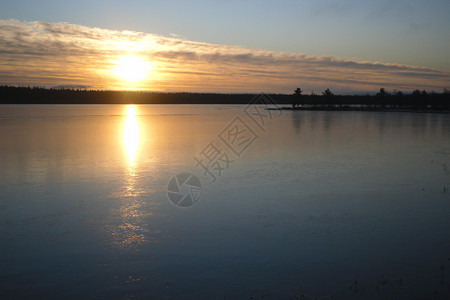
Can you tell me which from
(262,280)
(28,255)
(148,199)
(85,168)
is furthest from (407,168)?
(28,255)

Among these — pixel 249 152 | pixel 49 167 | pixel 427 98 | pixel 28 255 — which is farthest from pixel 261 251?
pixel 427 98

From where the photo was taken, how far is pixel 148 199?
37.4 ft

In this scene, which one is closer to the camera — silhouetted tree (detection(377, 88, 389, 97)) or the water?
the water

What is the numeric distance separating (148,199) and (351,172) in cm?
856

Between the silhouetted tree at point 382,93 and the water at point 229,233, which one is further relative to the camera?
the silhouetted tree at point 382,93

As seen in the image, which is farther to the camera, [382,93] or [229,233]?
[382,93]

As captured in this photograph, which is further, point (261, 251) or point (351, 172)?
point (351, 172)

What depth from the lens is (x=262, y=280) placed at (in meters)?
6.38

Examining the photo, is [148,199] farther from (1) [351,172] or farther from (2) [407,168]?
(2) [407,168]

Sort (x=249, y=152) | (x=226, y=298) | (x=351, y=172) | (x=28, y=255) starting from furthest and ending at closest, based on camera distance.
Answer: (x=249, y=152) < (x=351, y=172) < (x=28, y=255) < (x=226, y=298)

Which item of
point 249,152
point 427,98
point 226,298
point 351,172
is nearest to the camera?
point 226,298

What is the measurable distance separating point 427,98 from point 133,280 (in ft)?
417

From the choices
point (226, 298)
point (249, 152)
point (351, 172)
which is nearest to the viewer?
point (226, 298)

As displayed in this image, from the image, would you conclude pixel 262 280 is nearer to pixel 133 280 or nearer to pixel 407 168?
pixel 133 280
